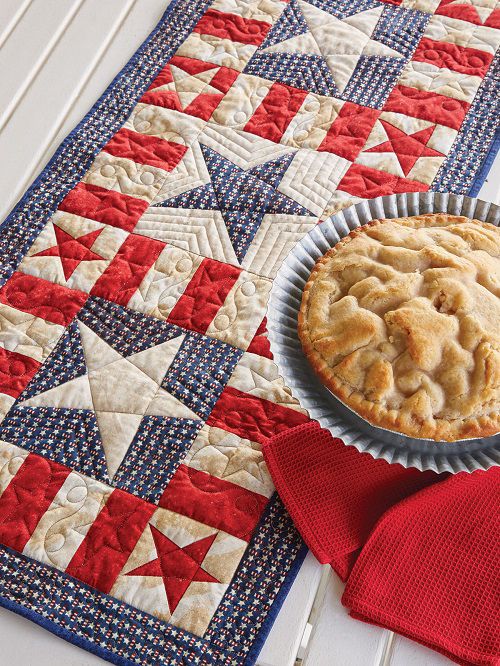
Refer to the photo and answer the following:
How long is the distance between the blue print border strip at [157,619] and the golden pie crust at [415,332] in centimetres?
22

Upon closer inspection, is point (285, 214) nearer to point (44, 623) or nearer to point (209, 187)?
point (209, 187)

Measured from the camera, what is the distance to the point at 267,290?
111cm

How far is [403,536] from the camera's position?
0.89 m

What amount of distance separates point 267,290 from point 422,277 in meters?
0.31

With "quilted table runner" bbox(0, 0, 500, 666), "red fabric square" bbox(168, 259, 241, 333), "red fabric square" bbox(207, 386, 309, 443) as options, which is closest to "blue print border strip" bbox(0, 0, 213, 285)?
"quilted table runner" bbox(0, 0, 500, 666)

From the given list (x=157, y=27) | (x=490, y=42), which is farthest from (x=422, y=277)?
(x=157, y=27)

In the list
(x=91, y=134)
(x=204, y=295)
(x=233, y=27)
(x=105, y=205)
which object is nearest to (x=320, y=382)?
(x=204, y=295)

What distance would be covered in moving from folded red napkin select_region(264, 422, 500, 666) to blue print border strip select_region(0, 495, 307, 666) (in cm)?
4

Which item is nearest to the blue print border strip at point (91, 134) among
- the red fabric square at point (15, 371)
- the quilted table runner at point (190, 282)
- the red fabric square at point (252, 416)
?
the quilted table runner at point (190, 282)

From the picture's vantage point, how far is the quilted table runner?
92 cm

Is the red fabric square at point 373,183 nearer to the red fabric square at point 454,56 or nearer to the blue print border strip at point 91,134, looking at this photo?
the red fabric square at point 454,56

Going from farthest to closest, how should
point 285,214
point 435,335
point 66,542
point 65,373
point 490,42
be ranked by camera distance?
1. point 490,42
2. point 285,214
3. point 65,373
4. point 66,542
5. point 435,335

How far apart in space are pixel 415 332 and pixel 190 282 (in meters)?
0.42

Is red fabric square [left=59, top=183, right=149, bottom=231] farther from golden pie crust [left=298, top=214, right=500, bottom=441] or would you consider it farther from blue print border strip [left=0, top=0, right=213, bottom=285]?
golden pie crust [left=298, top=214, right=500, bottom=441]
